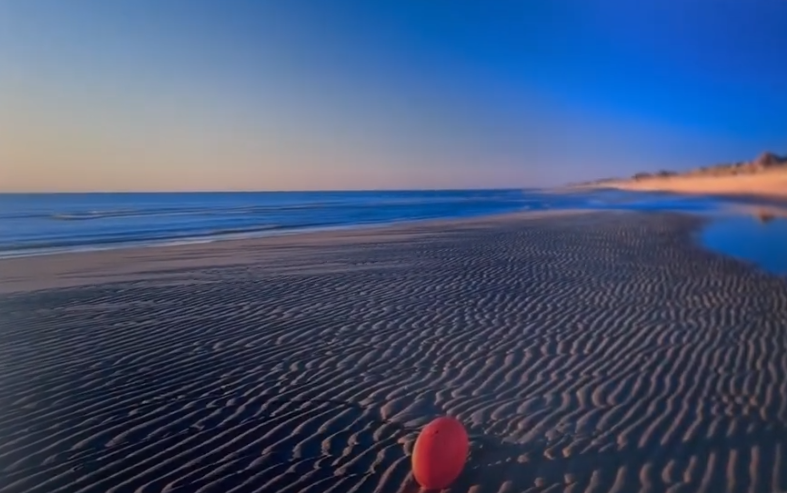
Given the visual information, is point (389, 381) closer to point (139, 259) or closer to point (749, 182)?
point (139, 259)

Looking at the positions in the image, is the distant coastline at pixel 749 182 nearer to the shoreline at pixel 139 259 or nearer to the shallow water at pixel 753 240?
the shallow water at pixel 753 240

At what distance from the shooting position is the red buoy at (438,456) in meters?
4.00

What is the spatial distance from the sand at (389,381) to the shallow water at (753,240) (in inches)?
107

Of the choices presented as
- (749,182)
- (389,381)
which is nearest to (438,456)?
(389,381)

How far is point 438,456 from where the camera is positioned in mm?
4000

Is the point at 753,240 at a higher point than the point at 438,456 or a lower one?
higher

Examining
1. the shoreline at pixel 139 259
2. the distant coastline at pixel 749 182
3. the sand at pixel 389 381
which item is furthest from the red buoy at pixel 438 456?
the distant coastline at pixel 749 182

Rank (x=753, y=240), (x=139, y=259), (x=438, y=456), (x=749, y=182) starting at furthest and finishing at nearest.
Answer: (x=749, y=182) → (x=753, y=240) → (x=139, y=259) → (x=438, y=456)

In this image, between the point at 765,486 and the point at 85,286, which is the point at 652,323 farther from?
the point at 85,286

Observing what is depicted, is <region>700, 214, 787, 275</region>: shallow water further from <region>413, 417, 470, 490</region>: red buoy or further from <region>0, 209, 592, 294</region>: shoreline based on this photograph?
<region>413, 417, 470, 490</region>: red buoy

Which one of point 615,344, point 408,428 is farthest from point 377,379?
point 615,344

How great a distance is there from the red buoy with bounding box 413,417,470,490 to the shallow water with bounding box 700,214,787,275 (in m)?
11.5

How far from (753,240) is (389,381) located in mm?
17126

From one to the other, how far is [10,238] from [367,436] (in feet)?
87.2
